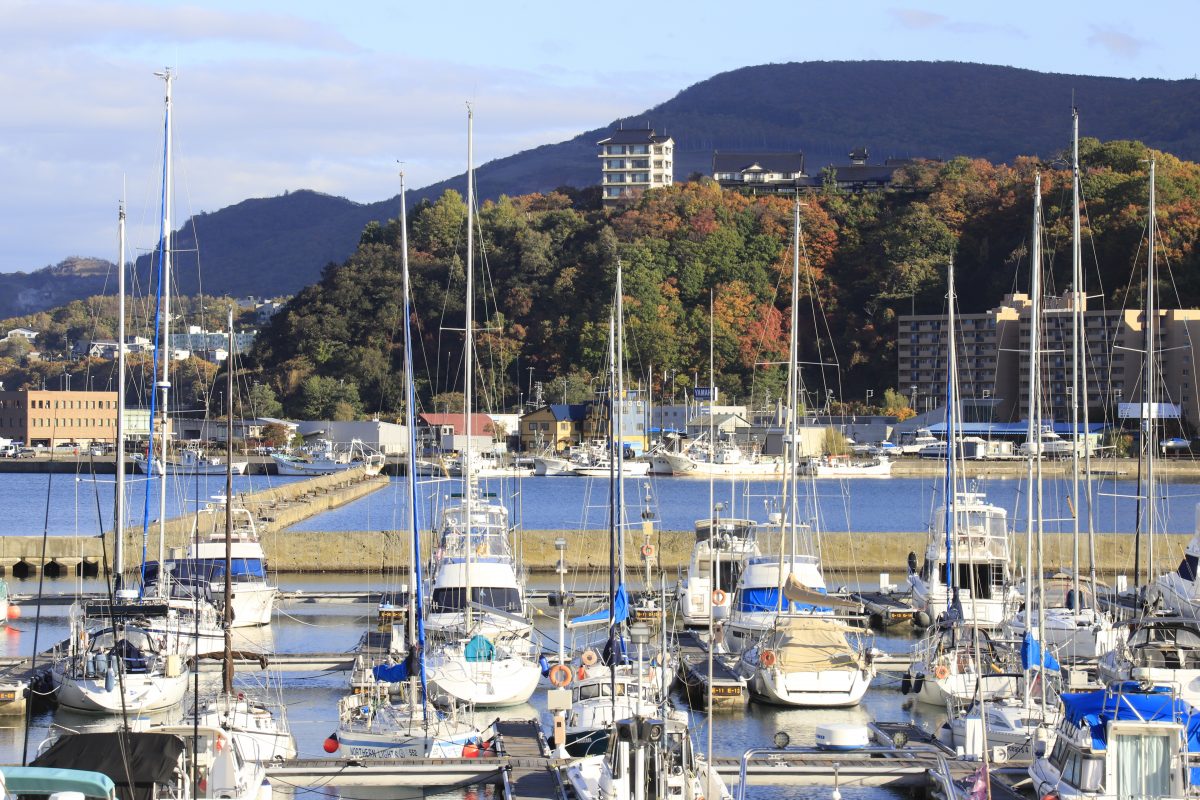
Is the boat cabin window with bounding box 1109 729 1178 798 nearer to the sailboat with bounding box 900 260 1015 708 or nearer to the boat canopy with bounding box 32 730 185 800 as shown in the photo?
the boat canopy with bounding box 32 730 185 800

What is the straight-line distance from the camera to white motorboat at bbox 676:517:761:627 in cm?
2877

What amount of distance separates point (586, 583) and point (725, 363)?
7976 centimetres

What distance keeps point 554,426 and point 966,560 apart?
81.2 m

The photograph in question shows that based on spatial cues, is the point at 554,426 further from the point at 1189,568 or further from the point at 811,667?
the point at 811,667

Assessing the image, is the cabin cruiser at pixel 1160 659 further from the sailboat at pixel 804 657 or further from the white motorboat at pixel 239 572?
the white motorboat at pixel 239 572

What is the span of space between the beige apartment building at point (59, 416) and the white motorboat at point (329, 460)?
22.3m

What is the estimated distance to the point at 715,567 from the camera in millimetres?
29531

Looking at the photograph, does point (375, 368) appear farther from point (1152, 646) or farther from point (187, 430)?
point (1152, 646)

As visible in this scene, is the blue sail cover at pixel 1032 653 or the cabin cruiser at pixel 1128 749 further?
the blue sail cover at pixel 1032 653

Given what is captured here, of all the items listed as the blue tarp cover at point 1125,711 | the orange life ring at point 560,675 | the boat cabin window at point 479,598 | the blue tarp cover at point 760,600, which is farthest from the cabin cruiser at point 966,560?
the blue tarp cover at point 1125,711

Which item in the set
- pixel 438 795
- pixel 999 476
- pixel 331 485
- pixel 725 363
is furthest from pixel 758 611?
pixel 725 363

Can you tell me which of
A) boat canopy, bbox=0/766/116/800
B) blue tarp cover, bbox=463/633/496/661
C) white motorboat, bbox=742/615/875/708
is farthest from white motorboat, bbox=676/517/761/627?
boat canopy, bbox=0/766/116/800

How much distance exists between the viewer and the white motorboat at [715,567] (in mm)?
28766

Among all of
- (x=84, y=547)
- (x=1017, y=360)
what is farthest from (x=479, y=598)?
(x=1017, y=360)
